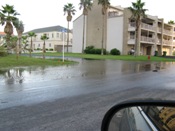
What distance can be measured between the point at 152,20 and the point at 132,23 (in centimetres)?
834

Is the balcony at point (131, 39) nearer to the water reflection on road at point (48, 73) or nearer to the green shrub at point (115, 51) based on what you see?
the green shrub at point (115, 51)

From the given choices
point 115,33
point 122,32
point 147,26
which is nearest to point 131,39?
point 122,32

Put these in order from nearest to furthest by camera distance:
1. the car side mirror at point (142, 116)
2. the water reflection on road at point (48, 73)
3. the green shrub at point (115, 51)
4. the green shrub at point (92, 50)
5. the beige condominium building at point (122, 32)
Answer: the car side mirror at point (142, 116)
the water reflection on road at point (48, 73)
the green shrub at point (115, 51)
the beige condominium building at point (122, 32)
the green shrub at point (92, 50)

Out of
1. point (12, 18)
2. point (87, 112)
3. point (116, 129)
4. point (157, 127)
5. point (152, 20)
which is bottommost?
point (87, 112)

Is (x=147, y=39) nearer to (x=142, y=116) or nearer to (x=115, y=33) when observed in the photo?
(x=115, y=33)

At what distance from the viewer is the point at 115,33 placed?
55.2 metres

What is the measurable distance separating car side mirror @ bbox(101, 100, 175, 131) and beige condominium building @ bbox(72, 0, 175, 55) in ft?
168

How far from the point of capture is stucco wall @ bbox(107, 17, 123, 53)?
2120 inches

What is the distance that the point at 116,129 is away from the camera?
6.87 feet

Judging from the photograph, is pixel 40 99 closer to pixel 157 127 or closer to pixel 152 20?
pixel 157 127

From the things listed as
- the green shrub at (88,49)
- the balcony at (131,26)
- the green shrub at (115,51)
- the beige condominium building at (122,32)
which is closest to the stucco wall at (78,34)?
the beige condominium building at (122,32)

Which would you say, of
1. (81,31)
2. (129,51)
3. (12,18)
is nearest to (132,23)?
(129,51)

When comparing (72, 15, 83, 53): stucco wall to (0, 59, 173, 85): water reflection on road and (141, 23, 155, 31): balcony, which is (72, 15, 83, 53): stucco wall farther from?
(0, 59, 173, 85): water reflection on road

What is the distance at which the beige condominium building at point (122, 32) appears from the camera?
53188 millimetres
